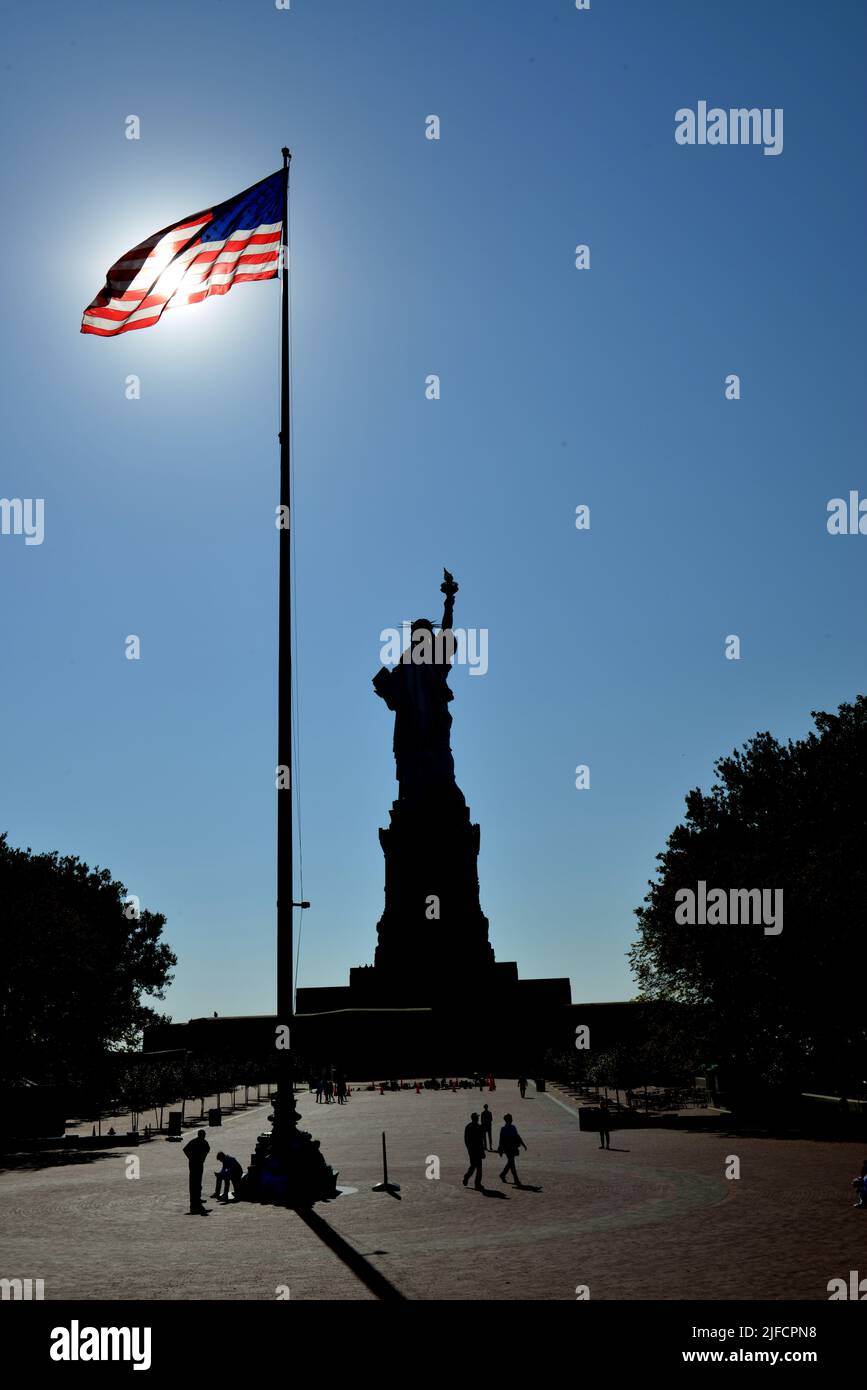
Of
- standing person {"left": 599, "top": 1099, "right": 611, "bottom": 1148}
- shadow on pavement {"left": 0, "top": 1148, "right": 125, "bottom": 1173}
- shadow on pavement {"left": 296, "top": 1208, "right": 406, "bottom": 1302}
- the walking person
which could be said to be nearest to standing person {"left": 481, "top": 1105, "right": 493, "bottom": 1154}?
the walking person

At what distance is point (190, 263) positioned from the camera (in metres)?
19.2

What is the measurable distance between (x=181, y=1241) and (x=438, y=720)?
4914 cm

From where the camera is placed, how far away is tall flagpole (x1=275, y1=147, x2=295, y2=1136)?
1856 centimetres

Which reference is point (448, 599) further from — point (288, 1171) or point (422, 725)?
point (288, 1171)

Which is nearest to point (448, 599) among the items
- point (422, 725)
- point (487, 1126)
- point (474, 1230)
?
point (422, 725)

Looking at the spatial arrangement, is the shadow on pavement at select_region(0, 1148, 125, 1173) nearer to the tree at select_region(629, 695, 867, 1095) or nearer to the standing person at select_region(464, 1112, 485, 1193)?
the standing person at select_region(464, 1112, 485, 1193)

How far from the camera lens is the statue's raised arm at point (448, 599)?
61156 millimetres

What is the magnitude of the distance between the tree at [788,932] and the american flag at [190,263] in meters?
23.5

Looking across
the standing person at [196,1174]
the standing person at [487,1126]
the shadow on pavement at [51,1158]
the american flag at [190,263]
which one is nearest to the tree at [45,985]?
the shadow on pavement at [51,1158]

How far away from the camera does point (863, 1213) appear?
16.5 meters

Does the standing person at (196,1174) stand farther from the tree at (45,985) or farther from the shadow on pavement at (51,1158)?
the tree at (45,985)
